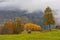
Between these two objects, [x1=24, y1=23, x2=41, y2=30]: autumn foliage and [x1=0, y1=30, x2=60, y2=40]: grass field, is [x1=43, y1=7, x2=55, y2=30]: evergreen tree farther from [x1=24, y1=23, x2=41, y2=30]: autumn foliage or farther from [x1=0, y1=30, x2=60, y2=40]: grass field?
[x1=0, y1=30, x2=60, y2=40]: grass field

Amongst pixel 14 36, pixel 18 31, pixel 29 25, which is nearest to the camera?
pixel 14 36

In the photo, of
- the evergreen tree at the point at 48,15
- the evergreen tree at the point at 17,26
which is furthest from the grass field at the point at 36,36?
the evergreen tree at the point at 48,15

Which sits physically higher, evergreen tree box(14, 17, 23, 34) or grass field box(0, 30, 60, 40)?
evergreen tree box(14, 17, 23, 34)

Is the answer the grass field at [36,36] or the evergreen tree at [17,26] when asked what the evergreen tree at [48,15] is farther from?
the evergreen tree at [17,26]

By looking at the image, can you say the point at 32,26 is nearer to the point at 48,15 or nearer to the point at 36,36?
the point at 36,36

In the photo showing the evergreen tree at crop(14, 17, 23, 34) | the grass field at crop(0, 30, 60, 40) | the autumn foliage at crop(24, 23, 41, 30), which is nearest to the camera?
the grass field at crop(0, 30, 60, 40)

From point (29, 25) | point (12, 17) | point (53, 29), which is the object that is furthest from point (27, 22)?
point (53, 29)

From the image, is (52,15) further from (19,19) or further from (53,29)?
(19,19)

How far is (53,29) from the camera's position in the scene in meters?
11.2

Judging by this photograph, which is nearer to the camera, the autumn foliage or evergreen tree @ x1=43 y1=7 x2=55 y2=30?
the autumn foliage

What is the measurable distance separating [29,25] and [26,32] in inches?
27.7

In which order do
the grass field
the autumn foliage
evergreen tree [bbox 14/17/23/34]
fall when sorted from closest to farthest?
the grass field < evergreen tree [bbox 14/17/23/34] < the autumn foliage

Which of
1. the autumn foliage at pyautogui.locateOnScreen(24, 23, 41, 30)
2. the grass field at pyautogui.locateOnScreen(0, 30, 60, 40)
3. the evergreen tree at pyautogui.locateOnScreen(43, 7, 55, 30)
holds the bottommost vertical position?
the grass field at pyautogui.locateOnScreen(0, 30, 60, 40)

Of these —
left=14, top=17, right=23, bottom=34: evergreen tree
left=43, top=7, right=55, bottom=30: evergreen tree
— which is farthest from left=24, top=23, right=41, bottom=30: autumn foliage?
left=43, top=7, right=55, bottom=30: evergreen tree
